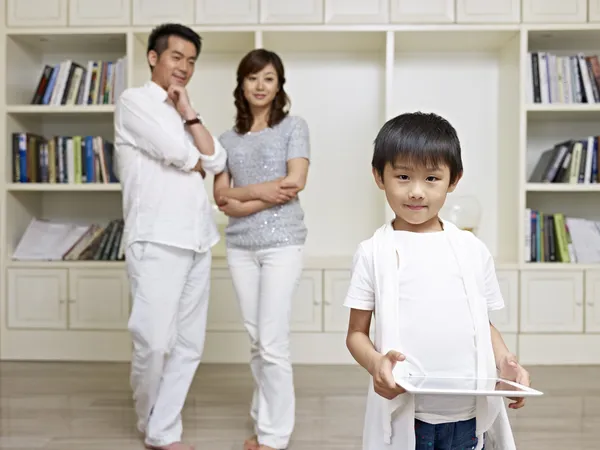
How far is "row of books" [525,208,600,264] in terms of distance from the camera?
12.4 ft

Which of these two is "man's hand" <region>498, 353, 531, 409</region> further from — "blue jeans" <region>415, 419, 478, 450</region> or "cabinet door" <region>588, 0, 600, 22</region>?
"cabinet door" <region>588, 0, 600, 22</region>

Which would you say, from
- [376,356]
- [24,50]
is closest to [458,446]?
[376,356]

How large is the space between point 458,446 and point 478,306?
24cm

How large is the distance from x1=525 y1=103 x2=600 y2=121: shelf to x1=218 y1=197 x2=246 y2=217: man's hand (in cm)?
200

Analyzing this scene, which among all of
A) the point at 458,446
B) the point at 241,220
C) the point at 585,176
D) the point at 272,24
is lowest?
the point at 458,446

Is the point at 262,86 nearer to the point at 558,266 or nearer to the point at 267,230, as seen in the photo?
the point at 267,230

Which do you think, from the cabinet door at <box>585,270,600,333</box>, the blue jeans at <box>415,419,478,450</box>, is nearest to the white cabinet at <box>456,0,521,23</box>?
the cabinet door at <box>585,270,600,333</box>

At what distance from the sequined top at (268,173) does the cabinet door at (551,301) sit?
5.85 ft

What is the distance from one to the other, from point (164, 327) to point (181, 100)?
0.76 metres

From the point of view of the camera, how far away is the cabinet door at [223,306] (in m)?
3.76

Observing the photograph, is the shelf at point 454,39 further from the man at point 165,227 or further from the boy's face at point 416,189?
the boy's face at point 416,189

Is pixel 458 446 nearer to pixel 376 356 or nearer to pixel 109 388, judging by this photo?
pixel 376 356

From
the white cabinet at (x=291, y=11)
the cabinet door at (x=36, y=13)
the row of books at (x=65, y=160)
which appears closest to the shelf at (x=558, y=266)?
the white cabinet at (x=291, y=11)

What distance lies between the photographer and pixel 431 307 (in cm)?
115
